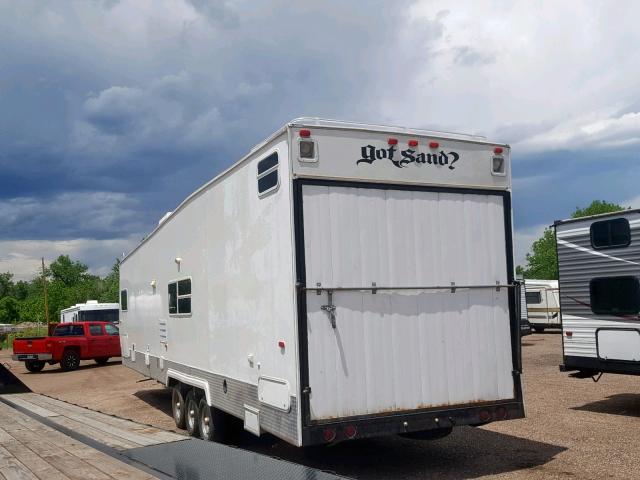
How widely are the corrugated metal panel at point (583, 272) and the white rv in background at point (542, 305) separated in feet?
61.9

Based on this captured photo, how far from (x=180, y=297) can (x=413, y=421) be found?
4.38 metres

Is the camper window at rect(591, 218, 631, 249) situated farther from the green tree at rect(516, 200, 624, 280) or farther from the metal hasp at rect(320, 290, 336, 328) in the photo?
the green tree at rect(516, 200, 624, 280)

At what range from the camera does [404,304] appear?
624 cm

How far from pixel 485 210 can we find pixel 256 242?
2.38 meters

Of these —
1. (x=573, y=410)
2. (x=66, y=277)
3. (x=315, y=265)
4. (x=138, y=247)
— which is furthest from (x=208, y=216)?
(x=66, y=277)

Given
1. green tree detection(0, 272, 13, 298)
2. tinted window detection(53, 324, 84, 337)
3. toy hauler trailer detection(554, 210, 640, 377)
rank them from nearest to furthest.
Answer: toy hauler trailer detection(554, 210, 640, 377)
tinted window detection(53, 324, 84, 337)
green tree detection(0, 272, 13, 298)

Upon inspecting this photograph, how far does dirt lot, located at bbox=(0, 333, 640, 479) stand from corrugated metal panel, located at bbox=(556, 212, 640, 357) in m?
1.15

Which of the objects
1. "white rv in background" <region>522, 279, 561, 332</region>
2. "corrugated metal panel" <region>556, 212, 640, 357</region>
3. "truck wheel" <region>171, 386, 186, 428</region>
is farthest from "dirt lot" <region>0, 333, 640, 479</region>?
"white rv in background" <region>522, 279, 561, 332</region>

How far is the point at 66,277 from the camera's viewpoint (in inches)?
4272

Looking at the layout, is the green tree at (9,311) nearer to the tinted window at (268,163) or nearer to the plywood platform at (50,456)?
the plywood platform at (50,456)

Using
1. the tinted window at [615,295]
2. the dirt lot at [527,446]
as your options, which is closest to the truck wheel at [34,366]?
the dirt lot at [527,446]

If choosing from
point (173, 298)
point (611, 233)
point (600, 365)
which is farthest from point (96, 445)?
point (611, 233)

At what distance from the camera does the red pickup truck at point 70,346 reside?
2127 cm

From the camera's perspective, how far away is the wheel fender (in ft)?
26.0
